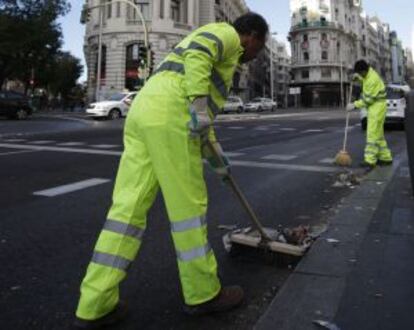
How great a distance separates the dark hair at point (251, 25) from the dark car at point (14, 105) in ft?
100

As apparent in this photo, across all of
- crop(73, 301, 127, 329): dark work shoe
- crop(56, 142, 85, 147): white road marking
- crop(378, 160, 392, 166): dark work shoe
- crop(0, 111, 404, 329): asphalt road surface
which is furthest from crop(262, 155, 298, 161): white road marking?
crop(73, 301, 127, 329): dark work shoe

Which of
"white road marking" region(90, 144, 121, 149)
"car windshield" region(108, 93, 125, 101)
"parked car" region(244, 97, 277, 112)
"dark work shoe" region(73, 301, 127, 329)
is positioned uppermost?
"parked car" region(244, 97, 277, 112)

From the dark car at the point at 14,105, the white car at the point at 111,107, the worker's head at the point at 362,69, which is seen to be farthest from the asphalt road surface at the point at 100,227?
the white car at the point at 111,107

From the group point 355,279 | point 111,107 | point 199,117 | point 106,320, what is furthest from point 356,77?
point 111,107

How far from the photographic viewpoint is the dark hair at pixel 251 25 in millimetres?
3727

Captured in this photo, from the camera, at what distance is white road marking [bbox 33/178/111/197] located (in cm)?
757

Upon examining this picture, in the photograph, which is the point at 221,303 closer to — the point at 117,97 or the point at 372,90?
the point at 372,90

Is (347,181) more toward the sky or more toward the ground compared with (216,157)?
more toward the ground

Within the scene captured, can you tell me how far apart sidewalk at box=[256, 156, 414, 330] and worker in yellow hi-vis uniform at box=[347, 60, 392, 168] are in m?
4.11

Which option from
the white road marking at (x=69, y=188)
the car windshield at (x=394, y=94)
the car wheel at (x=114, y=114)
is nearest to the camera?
the white road marking at (x=69, y=188)

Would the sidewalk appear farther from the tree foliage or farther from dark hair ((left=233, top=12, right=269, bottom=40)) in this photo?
the tree foliage

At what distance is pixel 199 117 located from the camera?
3.30 m

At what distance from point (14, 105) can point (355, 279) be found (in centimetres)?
3125

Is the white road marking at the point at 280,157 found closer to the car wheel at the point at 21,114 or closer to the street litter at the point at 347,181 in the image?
the street litter at the point at 347,181
